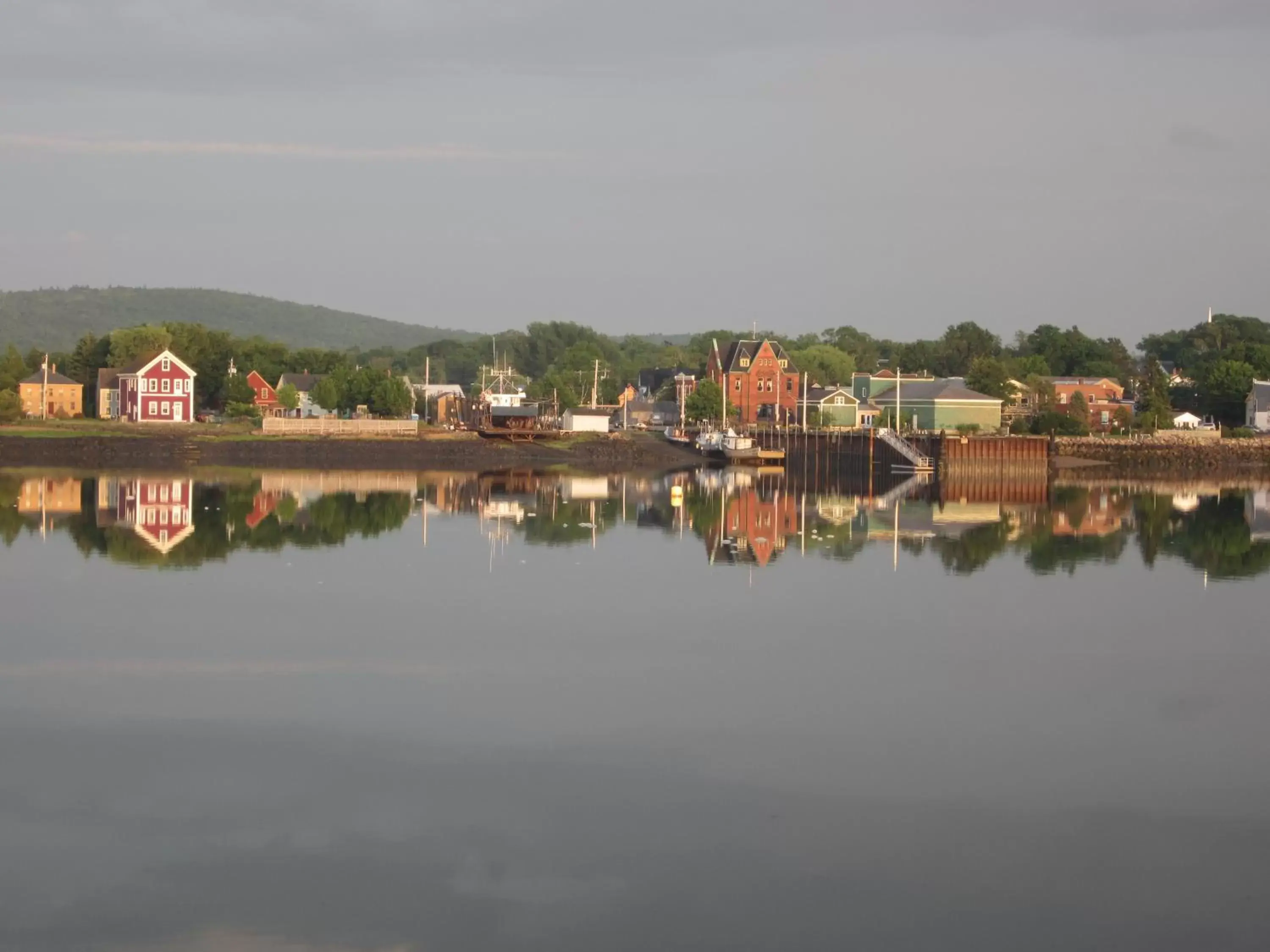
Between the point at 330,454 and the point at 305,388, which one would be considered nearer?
the point at 330,454

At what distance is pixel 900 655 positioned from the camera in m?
20.6

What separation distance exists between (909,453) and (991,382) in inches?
863

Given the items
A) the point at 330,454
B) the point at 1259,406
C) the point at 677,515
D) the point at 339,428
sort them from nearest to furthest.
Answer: the point at 677,515 < the point at 330,454 < the point at 339,428 < the point at 1259,406

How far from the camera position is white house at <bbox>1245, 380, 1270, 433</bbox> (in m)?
91.6

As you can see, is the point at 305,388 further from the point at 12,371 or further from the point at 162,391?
the point at 12,371

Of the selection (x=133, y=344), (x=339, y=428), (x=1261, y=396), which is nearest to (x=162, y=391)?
(x=133, y=344)

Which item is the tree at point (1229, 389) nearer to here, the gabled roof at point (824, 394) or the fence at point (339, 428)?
the gabled roof at point (824, 394)

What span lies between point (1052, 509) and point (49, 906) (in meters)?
41.8

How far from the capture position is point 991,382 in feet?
303

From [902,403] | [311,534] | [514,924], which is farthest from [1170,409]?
[514,924]

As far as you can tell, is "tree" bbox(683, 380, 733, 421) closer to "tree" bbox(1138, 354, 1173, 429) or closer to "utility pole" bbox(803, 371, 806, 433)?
"utility pole" bbox(803, 371, 806, 433)

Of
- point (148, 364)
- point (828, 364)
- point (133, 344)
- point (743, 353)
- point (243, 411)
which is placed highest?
point (828, 364)

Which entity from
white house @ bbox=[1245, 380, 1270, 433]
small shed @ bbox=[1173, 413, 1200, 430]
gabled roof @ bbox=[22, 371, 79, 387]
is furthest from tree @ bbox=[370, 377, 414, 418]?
white house @ bbox=[1245, 380, 1270, 433]

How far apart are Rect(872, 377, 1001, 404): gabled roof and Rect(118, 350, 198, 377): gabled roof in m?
36.5
